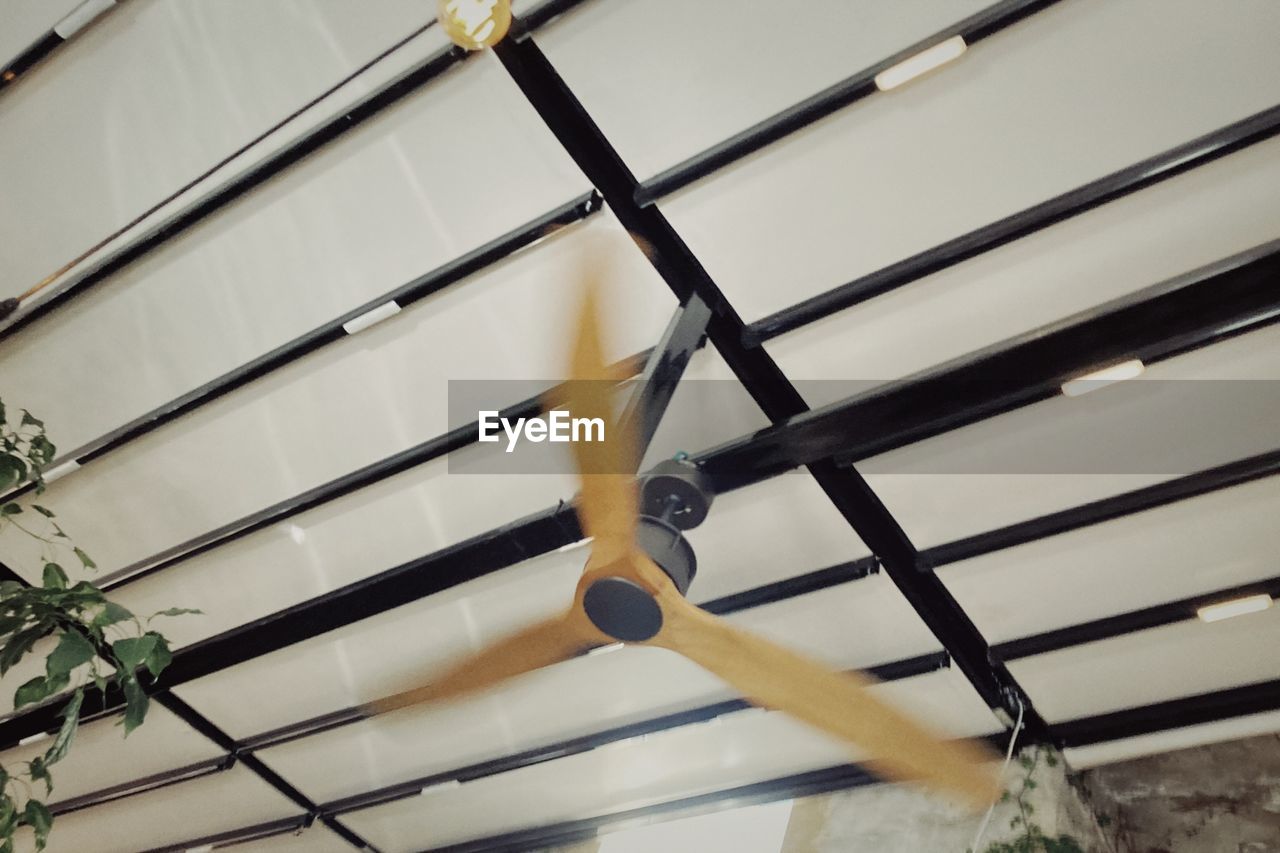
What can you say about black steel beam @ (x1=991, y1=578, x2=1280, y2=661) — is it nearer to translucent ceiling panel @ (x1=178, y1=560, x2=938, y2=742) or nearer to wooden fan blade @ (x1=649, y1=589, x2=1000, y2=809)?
translucent ceiling panel @ (x1=178, y1=560, x2=938, y2=742)

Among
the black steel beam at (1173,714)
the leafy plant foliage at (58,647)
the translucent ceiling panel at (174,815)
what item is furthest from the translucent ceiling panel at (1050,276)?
the translucent ceiling panel at (174,815)

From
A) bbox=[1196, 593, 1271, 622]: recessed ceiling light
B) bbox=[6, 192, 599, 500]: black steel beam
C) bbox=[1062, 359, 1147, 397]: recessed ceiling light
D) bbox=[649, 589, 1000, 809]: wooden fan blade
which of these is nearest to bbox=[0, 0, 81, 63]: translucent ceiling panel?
bbox=[6, 192, 599, 500]: black steel beam

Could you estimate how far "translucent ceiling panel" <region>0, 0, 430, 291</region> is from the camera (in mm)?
2232

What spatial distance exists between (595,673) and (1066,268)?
222 cm

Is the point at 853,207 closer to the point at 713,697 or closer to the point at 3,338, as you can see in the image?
the point at 713,697

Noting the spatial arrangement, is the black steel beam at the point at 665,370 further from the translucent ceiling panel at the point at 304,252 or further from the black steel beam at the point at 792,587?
the black steel beam at the point at 792,587

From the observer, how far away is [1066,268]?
218 cm

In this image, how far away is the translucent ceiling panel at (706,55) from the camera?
6.57ft

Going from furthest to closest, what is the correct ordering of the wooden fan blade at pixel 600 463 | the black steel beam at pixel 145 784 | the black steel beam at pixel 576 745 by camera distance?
the black steel beam at pixel 145 784 < the black steel beam at pixel 576 745 < the wooden fan blade at pixel 600 463

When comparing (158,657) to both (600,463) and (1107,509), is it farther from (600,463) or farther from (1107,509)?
(1107,509)

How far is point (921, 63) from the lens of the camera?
2.00 meters

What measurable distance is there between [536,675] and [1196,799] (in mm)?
2377

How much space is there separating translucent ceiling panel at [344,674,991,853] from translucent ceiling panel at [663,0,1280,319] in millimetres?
1693

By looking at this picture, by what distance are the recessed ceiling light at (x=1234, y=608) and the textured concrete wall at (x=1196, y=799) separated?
2.02 feet
